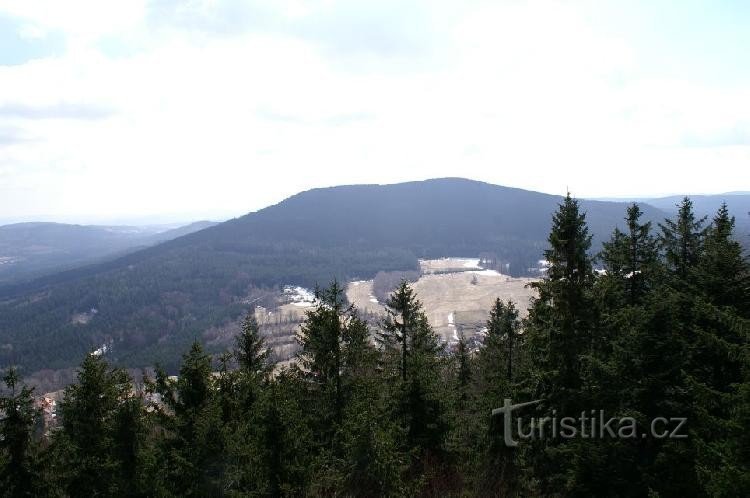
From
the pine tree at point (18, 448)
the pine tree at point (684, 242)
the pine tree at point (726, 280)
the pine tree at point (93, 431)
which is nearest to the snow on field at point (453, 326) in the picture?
the pine tree at point (684, 242)

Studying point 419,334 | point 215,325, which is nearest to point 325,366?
point 419,334

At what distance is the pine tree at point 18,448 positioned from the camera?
14875 mm

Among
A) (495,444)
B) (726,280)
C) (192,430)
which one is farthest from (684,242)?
(192,430)

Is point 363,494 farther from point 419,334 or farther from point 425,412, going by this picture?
point 419,334

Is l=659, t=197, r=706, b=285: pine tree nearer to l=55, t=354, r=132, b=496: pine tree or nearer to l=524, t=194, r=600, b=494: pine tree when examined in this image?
l=524, t=194, r=600, b=494: pine tree

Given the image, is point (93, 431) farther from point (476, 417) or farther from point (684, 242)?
point (684, 242)

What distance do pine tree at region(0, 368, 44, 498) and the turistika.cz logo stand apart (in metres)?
15.5

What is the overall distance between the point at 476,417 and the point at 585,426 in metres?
6.42

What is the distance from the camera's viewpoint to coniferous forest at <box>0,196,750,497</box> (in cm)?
1188

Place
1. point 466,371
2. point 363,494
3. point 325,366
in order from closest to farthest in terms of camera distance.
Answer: point 363,494 → point 325,366 → point 466,371

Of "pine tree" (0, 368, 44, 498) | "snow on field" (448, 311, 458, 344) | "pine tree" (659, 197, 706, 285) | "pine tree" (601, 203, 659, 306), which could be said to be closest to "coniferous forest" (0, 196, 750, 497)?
"pine tree" (0, 368, 44, 498)

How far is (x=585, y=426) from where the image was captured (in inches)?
556

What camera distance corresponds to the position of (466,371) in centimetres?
3566

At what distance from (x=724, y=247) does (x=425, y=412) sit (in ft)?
40.5
